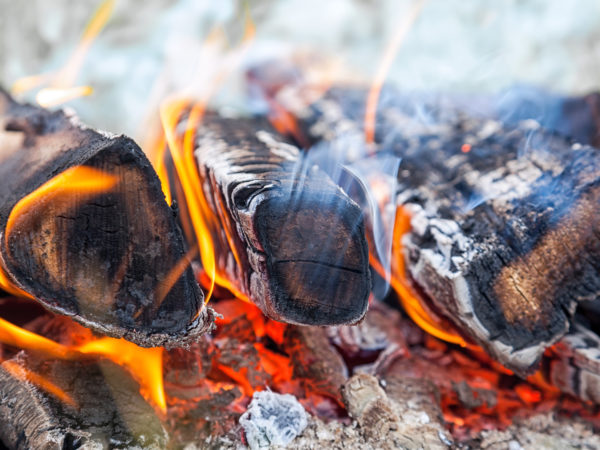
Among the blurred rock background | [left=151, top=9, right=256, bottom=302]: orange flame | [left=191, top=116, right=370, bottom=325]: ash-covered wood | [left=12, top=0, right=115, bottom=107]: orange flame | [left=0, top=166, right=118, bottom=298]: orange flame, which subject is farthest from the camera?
the blurred rock background

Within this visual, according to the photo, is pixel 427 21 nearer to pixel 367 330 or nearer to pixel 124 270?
pixel 367 330

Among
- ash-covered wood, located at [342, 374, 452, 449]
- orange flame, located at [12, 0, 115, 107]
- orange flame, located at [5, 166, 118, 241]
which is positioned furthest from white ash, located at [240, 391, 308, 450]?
orange flame, located at [12, 0, 115, 107]

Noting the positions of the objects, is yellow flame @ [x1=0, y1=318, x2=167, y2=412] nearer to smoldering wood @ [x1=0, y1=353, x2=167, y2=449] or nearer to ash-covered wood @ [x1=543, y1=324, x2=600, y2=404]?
smoldering wood @ [x1=0, y1=353, x2=167, y2=449]

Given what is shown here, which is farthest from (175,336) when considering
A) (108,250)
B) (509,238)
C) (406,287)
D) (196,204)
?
(509,238)

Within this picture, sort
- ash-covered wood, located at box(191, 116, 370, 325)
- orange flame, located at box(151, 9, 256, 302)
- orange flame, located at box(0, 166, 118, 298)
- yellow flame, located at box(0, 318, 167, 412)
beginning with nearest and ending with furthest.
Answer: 1. orange flame, located at box(0, 166, 118, 298)
2. ash-covered wood, located at box(191, 116, 370, 325)
3. yellow flame, located at box(0, 318, 167, 412)
4. orange flame, located at box(151, 9, 256, 302)

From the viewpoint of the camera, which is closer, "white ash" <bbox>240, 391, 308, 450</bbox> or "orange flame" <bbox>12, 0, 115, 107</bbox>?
"white ash" <bbox>240, 391, 308, 450</bbox>

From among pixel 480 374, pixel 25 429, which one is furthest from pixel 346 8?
pixel 25 429
